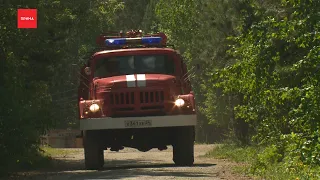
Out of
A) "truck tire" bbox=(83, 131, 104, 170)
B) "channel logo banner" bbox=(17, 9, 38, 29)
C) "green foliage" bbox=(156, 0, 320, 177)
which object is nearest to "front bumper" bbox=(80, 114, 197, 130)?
"truck tire" bbox=(83, 131, 104, 170)

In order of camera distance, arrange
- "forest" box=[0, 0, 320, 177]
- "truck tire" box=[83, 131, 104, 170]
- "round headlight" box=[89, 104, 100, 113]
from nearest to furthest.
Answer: "forest" box=[0, 0, 320, 177], "round headlight" box=[89, 104, 100, 113], "truck tire" box=[83, 131, 104, 170]

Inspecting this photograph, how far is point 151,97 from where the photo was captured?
73.0 feet

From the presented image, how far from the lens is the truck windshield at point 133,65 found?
76.1ft

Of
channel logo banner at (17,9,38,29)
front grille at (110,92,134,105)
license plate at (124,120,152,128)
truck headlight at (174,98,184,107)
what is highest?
channel logo banner at (17,9,38,29)

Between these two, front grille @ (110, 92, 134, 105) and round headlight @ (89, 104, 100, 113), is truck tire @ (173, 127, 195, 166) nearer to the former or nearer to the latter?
front grille @ (110, 92, 134, 105)

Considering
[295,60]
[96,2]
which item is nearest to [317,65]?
[295,60]

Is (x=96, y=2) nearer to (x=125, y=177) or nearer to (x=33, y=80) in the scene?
(x=33, y=80)

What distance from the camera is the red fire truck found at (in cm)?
2200

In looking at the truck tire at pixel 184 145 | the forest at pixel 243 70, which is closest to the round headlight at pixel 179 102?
the truck tire at pixel 184 145

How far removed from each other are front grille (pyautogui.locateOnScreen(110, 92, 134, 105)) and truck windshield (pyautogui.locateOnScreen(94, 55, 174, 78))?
95 cm

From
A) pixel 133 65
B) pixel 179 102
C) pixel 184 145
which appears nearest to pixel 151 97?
pixel 179 102

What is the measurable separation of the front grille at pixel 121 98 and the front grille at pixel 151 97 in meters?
0.26

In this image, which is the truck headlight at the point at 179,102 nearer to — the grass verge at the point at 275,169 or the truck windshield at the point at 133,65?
the truck windshield at the point at 133,65

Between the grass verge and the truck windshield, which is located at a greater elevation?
the truck windshield
